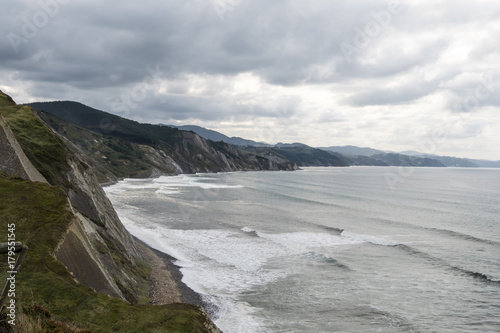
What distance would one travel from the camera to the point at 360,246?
40438mm

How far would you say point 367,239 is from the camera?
44031mm

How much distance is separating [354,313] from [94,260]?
53.1 feet

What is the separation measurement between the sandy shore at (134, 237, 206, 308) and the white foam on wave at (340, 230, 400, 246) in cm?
2361

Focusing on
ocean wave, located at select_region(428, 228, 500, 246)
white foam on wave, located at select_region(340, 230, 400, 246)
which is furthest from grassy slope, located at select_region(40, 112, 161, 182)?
ocean wave, located at select_region(428, 228, 500, 246)

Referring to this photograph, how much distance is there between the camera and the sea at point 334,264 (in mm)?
21627

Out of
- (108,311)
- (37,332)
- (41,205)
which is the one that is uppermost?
(41,205)

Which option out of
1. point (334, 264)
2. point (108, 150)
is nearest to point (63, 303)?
point (334, 264)

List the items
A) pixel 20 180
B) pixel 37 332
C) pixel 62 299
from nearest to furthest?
pixel 37 332 < pixel 62 299 < pixel 20 180

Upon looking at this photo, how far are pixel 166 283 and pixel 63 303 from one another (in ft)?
51.0

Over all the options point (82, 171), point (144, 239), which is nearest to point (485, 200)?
point (144, 239)

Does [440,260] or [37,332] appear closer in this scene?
[37,332]

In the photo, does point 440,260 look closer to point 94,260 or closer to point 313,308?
point 313,308

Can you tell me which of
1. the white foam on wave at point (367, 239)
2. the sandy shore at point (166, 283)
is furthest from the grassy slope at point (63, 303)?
the white foam on wave at point (367, 239)

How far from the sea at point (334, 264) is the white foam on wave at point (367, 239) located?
0.42ft
